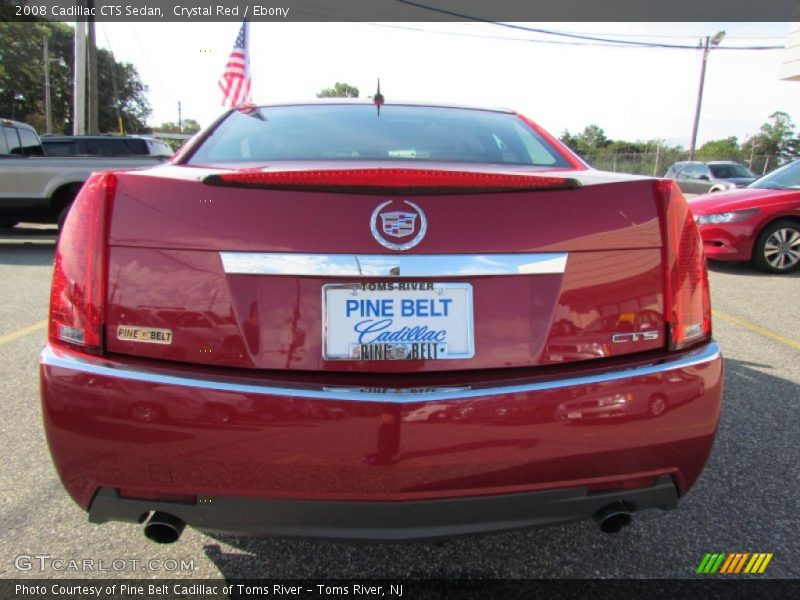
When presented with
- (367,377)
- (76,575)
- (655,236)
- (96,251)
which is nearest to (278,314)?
(367,377)

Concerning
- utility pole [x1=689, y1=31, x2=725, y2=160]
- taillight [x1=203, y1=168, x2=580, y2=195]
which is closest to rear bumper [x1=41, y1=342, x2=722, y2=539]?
taillight [x1=203, y1=168, x2=580, y2=195]

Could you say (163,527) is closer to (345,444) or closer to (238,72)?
(345,444)

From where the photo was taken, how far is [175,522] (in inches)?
60.3

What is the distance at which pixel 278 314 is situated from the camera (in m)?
1.43

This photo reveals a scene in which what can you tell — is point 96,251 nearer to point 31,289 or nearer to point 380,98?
point 380,98

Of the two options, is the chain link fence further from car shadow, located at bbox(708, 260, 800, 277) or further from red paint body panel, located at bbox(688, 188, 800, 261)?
red paint body panel, located at bbox(688, 188, 800, 261)

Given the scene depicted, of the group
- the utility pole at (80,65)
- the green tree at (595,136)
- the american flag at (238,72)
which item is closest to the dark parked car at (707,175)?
the american flag at (238,72)

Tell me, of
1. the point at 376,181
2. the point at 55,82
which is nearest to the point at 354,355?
the point at 376,181

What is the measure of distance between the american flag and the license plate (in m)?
10.3

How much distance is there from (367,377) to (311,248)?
1.16ft

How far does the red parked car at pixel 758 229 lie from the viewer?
23.9 feet

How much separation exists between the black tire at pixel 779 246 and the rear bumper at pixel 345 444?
706cm

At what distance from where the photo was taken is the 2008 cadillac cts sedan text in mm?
1424

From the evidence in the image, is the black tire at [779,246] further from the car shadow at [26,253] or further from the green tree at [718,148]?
the green tree at [718,148]
